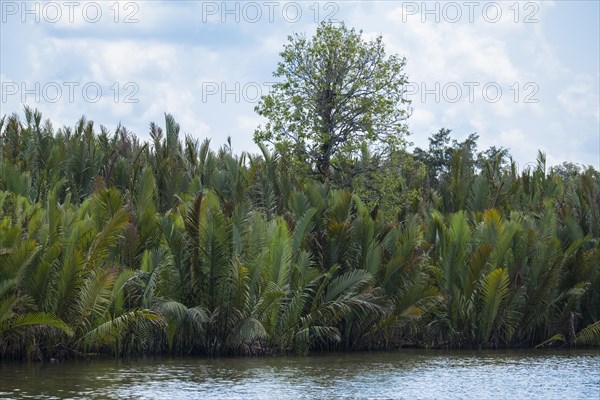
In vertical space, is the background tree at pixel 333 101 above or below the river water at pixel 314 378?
above

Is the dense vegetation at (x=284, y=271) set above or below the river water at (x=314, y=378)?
above

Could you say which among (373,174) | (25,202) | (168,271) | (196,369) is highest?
(373,174)

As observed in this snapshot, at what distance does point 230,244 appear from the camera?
71.6 ft

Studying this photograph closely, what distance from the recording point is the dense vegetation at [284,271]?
19938mm

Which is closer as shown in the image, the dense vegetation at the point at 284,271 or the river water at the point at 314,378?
the river water at the point at 314,378

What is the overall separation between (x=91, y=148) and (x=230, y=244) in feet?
46.8

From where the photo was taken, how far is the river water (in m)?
16.6

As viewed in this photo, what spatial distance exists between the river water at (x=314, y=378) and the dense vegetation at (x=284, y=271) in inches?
30.7

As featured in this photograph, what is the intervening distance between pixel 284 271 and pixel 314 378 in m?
3.86

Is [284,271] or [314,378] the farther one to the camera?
[284,271]

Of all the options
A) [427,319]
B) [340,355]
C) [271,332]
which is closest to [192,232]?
[271,332]

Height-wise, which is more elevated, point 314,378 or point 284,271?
point 284,271

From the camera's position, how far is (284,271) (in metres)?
22.0

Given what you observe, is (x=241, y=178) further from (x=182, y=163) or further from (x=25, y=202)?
(x=25, y=202)
